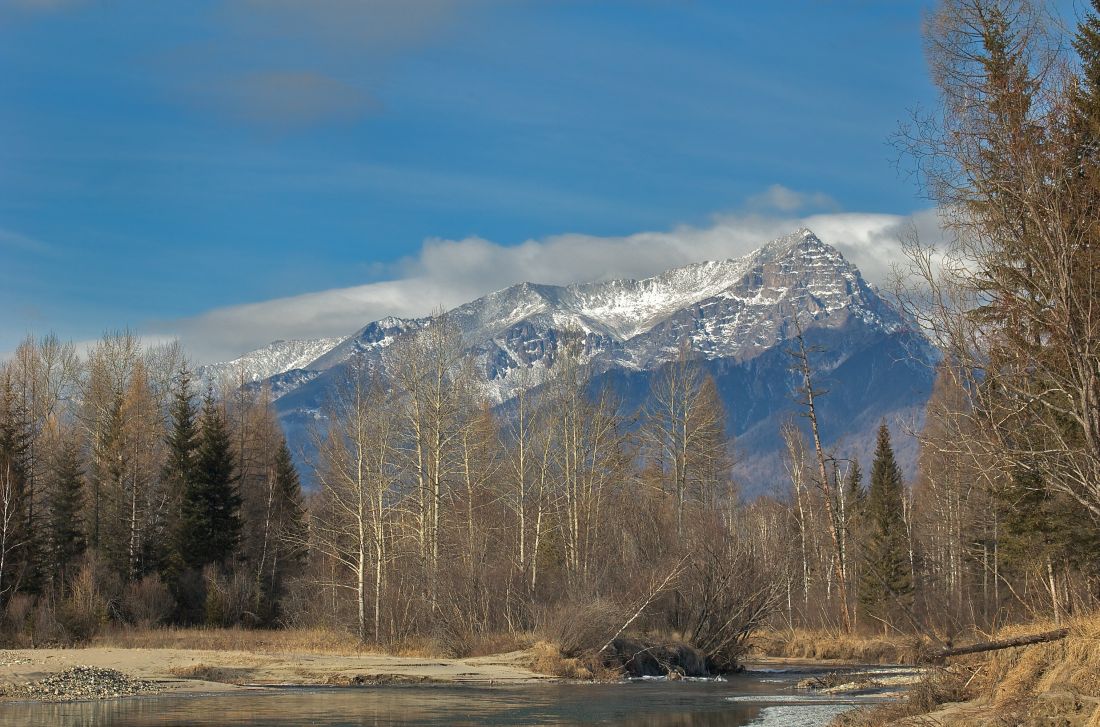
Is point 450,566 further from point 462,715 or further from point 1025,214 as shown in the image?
point 1025,214

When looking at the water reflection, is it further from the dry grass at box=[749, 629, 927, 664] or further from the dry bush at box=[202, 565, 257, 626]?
the dry bush at box=[202, 565, 257, 626]

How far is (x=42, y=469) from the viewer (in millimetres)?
76688

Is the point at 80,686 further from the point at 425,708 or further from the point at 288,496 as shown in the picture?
the point at 288,496

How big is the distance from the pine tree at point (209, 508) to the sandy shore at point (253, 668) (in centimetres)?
2256

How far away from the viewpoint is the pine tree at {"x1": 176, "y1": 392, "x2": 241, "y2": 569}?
63938mm

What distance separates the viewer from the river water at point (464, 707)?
23.3 metres

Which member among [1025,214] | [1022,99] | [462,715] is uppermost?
[1022,99]

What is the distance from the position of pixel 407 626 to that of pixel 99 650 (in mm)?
11628

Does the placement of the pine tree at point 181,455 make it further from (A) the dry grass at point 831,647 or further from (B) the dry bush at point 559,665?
(B) the dry bush at point 559,665

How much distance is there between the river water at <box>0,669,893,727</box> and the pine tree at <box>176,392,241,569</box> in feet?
111

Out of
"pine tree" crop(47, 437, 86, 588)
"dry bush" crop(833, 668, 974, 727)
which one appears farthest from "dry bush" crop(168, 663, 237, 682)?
"pine tree" crop(47, 437, 86, 588)

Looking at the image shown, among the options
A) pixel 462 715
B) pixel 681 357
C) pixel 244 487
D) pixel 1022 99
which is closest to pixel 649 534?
pixel 462 715

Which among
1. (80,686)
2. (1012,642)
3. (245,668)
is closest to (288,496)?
(245,668)

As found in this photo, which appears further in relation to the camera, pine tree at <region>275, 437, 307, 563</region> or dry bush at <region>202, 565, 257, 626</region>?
pine tree at <region>275, 437, 307, 563</region>
